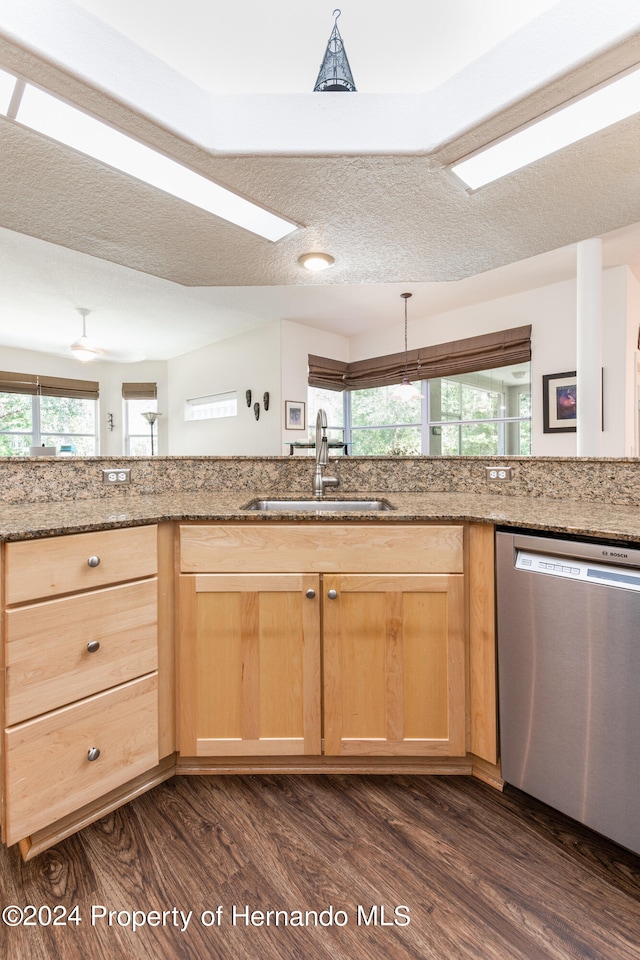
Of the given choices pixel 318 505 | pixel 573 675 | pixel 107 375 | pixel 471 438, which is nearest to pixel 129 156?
pixel 318 505

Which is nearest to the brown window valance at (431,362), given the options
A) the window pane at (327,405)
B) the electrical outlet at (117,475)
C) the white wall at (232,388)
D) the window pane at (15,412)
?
the window pane at (327,405)

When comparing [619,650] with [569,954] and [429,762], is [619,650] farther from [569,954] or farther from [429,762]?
[429,762]

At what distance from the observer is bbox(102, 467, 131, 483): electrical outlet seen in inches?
75.2

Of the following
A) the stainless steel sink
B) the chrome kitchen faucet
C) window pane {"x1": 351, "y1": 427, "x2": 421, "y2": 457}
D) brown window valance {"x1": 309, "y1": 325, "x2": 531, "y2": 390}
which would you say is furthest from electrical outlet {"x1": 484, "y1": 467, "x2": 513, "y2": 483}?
window pane {"x1": 351, "y1": 427, "x2": 421, "y2": 457}

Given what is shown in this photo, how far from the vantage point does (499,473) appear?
6.58ft

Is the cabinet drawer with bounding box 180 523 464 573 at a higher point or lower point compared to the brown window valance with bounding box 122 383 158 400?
lower

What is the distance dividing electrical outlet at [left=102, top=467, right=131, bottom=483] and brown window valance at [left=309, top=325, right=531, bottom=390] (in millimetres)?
3617

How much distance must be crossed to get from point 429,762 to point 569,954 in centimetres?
58

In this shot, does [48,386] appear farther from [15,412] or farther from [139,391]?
[139,391]

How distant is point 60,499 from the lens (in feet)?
5.82

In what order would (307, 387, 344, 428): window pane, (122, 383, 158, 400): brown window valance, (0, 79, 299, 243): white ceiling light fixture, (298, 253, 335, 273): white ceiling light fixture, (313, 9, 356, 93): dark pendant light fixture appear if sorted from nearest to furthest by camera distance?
(0, 79, 299, 243): white ceiling light fixture < (313, 9, 356, 93): dark pendant light fixture < (298, 253, 335, 273): white ceiling light fixture < (307, 387, 344, 428): window pane < (122, 383, 158, 400): brown window valance

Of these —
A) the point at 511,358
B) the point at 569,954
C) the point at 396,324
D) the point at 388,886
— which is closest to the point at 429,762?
the point at 388,886

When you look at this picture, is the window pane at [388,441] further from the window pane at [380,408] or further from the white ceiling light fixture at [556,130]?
the white ceiling light fixture at [556,130]

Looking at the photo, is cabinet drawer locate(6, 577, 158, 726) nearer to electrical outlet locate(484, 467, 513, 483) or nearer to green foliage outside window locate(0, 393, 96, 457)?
electrical outlet locate(484, 467, 513, 483)
